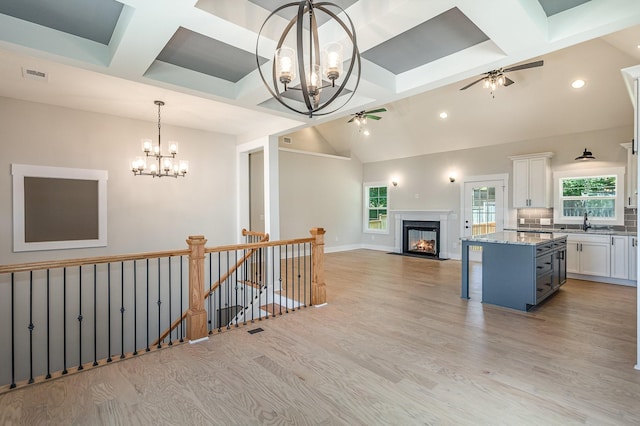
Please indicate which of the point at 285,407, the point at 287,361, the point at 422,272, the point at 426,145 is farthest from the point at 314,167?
the point at 285,407

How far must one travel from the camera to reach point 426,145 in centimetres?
863

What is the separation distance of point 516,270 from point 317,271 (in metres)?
2.68

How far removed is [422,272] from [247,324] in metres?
4.25

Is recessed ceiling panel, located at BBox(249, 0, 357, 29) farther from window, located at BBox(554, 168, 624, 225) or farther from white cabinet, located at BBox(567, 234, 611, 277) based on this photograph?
window, located at BBox(554, 168, 624, 225)

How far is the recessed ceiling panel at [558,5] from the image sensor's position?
251cm

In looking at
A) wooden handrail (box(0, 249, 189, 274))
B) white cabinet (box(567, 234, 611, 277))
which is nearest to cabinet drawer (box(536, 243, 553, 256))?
white cabinet (box(567, 234, 611, 277))

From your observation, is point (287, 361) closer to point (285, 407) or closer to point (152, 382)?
point (285, 407)

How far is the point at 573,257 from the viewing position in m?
6.16

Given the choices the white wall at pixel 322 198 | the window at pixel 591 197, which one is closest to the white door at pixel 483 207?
the window at pixel 591 197

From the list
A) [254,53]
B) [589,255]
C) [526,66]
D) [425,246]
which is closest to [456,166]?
[425,246]

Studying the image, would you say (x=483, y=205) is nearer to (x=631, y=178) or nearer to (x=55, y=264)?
(x=631, y=178)

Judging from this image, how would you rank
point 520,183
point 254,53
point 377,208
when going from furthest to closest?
point 377,208 < point 520,183 < point 254,53

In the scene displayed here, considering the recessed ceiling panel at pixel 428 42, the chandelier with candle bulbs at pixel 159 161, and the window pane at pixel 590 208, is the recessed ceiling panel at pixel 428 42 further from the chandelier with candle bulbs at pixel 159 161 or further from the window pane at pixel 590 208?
the window pane at pixel 590 208

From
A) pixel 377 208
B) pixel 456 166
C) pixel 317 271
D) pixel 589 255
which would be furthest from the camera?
pixel 377 208
